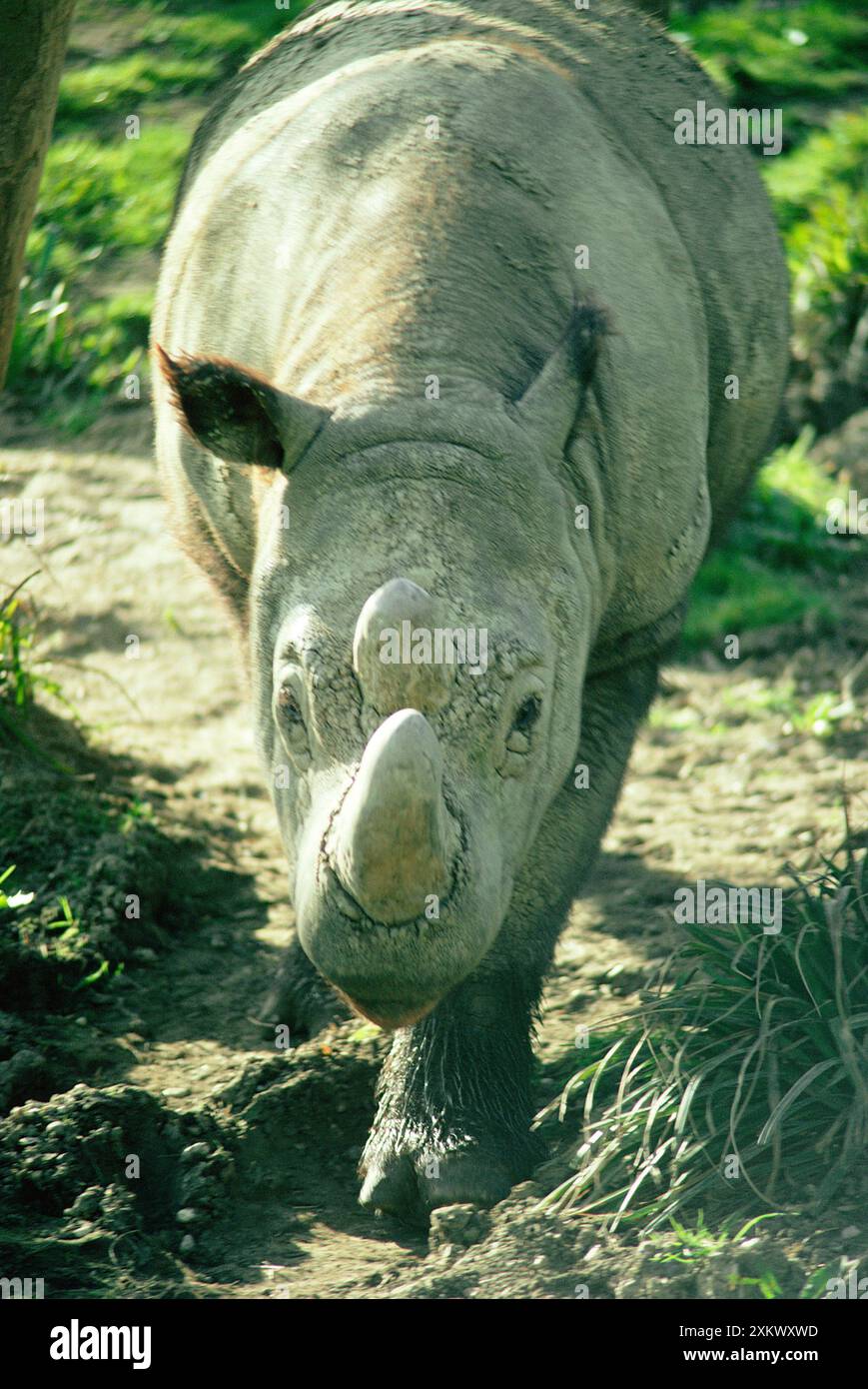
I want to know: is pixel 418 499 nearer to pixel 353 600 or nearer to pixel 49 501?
pixel 353 600

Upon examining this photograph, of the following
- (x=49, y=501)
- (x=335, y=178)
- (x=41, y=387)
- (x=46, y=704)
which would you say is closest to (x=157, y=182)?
(x=41, y=387)

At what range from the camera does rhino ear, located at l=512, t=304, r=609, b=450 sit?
12.2 feet

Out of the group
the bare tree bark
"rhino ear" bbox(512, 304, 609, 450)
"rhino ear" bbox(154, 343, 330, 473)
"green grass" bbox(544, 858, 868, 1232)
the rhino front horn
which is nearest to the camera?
the rhino front horn

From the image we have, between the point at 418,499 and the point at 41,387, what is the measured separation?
17.8 feet

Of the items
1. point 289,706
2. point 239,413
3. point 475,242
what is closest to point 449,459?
point 239,413

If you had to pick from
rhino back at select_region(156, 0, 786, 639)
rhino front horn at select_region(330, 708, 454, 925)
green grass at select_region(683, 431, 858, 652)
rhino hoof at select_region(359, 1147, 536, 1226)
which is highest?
rhino back at select_region(156, 0, 786, 639)

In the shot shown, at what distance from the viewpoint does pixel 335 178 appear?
4.29 m

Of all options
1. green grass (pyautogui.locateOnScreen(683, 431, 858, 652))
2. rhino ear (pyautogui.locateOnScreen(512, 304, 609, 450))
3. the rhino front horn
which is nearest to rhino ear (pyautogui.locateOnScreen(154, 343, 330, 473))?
rhino ear (pyautogui.locateOnScreen(512, 304, 609, 450))

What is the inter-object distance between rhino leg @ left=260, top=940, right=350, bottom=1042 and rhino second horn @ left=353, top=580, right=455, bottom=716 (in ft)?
6.11

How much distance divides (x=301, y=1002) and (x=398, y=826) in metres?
2.05

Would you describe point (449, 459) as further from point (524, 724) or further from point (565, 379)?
point (524, 724)

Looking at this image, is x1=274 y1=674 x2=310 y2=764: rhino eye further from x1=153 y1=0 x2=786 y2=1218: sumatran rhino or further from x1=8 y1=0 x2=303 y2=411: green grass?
x1=8 y1=0 x2=303 y2=411: green grass

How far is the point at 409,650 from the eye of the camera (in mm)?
3170

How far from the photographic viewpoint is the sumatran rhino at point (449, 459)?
3270mm
